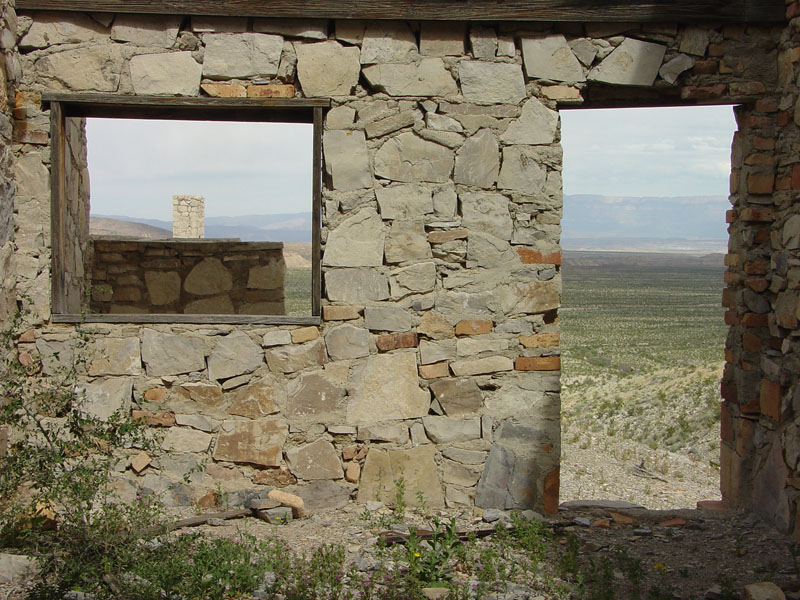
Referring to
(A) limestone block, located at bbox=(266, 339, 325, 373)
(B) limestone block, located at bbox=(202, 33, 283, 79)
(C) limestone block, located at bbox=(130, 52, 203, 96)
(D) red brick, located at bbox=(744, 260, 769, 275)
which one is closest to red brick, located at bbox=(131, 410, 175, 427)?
(A) limestone block, located at bbox=(266, 339, 325, 373)

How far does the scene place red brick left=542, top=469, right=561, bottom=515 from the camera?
464 centimetres

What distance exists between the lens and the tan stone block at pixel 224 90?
4.41 metres

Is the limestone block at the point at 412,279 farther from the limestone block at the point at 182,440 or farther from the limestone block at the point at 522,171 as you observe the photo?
the limestone block at the point at 182,440

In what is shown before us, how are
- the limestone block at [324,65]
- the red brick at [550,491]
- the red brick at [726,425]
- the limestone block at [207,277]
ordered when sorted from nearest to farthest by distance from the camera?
the limestone block at [324,65]
the red brick at [550,491]
the red brick at [726,425]
the limestone block at [207,277]

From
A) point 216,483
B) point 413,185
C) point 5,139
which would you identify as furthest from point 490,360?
point 5,139

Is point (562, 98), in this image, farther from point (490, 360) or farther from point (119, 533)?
point (119, 533)

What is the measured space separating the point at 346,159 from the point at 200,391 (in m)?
1.59

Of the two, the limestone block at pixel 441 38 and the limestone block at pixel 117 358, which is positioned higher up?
Result: the limestone block at pixel 441 38

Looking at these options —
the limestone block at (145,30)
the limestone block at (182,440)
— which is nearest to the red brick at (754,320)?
the limestone block at (182,440)

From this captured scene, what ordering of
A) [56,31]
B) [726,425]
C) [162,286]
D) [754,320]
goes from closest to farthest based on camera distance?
[56,31], [754,320], [726,425], [162,286]

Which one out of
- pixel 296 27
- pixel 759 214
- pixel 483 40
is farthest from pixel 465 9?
pixel 759 214

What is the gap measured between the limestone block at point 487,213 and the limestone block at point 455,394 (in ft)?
2.93

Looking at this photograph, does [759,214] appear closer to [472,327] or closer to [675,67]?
[675,67]

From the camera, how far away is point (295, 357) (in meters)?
4.50
